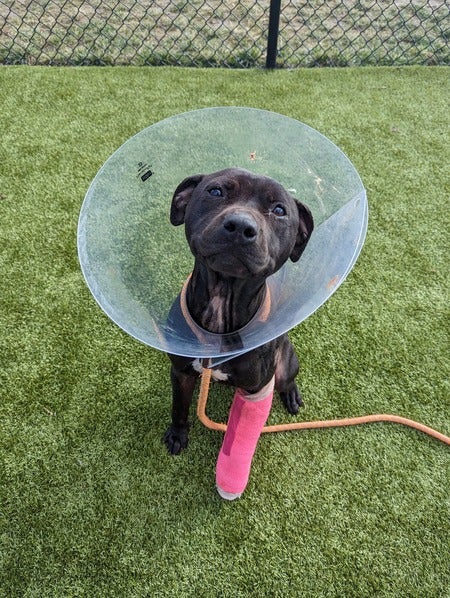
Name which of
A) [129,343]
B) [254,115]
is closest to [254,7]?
[254,115]

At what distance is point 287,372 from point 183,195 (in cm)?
95

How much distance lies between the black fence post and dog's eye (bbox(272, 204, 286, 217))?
356cm

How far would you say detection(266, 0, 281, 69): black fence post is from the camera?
179 inches

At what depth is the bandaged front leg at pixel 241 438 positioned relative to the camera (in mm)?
2107

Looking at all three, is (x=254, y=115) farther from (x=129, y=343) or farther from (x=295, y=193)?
(x=129, y=343)

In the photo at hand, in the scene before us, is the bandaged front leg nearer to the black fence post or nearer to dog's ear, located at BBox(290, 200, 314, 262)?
dog's ear, located at BBox(290, 200, 314, 262)

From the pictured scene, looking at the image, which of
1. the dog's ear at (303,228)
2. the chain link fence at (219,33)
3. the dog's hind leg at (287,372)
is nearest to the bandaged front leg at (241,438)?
the dog's hind leg at (287,372)

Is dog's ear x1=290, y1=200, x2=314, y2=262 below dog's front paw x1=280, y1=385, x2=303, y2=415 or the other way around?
the other way around

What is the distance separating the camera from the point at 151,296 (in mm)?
2098

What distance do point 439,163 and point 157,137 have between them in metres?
2.71

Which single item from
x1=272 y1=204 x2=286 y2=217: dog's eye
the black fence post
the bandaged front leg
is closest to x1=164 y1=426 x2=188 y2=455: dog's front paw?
the bandaged front leg

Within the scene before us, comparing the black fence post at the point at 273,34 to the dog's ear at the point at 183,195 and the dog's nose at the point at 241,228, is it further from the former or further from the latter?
the dog's nose at the point at 241,228

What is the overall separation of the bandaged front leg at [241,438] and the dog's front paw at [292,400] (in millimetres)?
410

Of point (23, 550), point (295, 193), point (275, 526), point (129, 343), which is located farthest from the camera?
point (129, 343)
